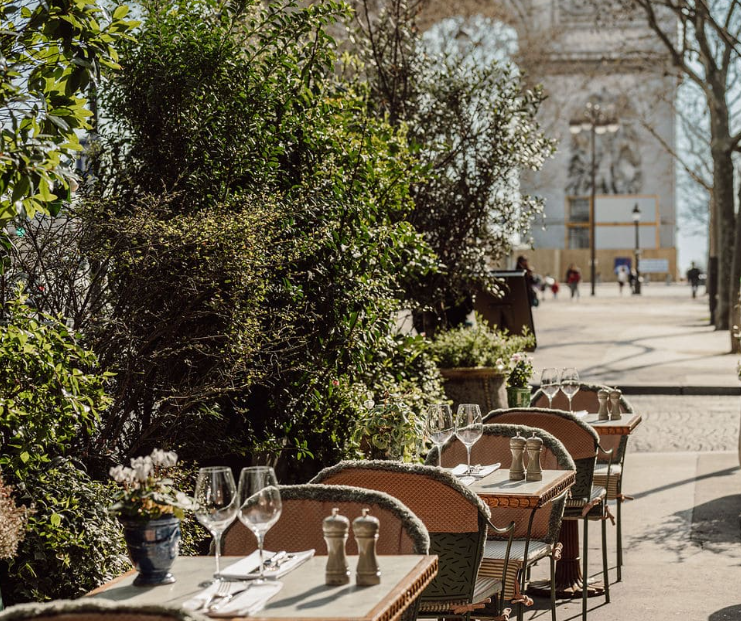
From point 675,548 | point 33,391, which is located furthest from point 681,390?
point 33,391

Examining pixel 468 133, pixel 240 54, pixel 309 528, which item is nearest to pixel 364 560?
pixel 309 528

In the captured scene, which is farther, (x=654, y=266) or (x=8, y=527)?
(x=654, y=266)

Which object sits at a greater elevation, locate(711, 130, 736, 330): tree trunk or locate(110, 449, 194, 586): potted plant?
locate(711, 130, 736, 330): tree trunk

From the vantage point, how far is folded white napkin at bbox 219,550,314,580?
10.7ft

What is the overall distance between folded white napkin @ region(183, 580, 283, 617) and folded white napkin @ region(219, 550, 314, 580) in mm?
33

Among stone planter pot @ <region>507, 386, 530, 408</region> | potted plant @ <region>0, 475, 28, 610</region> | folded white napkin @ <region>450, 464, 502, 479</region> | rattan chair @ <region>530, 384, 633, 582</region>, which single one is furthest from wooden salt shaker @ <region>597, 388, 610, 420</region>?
potted plant @ <region>0, 475, 28, 610</region>

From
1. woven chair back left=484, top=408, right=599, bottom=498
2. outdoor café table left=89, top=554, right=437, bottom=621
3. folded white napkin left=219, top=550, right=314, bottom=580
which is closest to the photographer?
outdoor café table left=89, top=554, right=437, bottom=621

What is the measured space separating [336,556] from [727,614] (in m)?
3.63

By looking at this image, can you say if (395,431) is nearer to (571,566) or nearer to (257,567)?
(571,566)

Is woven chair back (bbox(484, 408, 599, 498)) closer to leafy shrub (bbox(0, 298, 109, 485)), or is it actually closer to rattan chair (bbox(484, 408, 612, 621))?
rattan chair (bbox(484, 408, 612, 621))

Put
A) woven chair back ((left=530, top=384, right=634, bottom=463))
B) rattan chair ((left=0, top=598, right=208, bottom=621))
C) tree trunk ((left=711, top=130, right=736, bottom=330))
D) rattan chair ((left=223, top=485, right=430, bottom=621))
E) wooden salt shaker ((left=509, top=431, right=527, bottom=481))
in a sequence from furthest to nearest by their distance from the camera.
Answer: tree trunk ((left=711, top=130, right=736, bottom=330)) < woven chair back ((left=530, top=384, right=634, bottom=463)) < wooden salt shaker ((left=509, top=431, right=527, bottom=481)) < rattan chair ((left=223, top=485, right=430, bottom=621)) < rattan chair ((left=0, top=598, right=208, bottom=621))

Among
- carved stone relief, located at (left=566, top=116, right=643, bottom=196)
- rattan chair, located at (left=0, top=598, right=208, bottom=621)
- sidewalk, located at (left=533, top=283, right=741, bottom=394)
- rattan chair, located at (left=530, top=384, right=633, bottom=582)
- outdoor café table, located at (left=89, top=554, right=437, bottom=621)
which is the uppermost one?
carved stone relief, located at (left=566, top=116, right=643, bottom=196)

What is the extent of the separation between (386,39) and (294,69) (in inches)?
206

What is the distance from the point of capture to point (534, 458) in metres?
5.04
